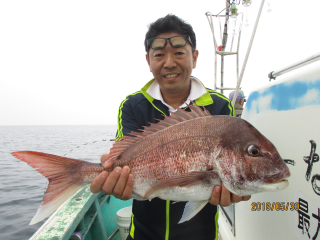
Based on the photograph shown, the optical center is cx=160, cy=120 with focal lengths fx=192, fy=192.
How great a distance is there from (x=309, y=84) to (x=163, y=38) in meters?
1.36

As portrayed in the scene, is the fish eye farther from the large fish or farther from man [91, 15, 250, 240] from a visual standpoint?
man [91, 15, 250, 240]

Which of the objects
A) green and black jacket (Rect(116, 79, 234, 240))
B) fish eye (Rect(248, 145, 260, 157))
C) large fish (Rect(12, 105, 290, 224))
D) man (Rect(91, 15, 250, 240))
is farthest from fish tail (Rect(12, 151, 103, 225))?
fish eye (Rect(248, 145, 260, 157))

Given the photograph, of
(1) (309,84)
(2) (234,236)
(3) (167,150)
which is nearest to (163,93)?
(3) (167,150)

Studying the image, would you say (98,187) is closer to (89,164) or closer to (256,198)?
(89,164)

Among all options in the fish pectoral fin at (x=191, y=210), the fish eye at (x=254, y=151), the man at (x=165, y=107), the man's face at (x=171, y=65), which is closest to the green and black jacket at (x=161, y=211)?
the man at (x=165, y=107)

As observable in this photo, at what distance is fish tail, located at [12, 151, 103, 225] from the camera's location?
1.54 meters

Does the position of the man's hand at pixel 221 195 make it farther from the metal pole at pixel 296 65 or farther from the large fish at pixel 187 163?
the metal pole at pixel 296 65

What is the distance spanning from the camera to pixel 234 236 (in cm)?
245

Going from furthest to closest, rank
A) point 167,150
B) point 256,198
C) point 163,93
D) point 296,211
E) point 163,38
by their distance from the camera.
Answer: point 163,93, point 163,38, point 256,198, point 167,150, point 296,211

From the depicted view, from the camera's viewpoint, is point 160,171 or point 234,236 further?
point 234,236

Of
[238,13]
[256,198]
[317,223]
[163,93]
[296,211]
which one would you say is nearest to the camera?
[317,223]

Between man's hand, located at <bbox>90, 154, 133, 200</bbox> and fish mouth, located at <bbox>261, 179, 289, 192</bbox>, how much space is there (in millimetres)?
1017

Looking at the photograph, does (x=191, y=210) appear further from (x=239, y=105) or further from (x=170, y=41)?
(x=239, y=105)
